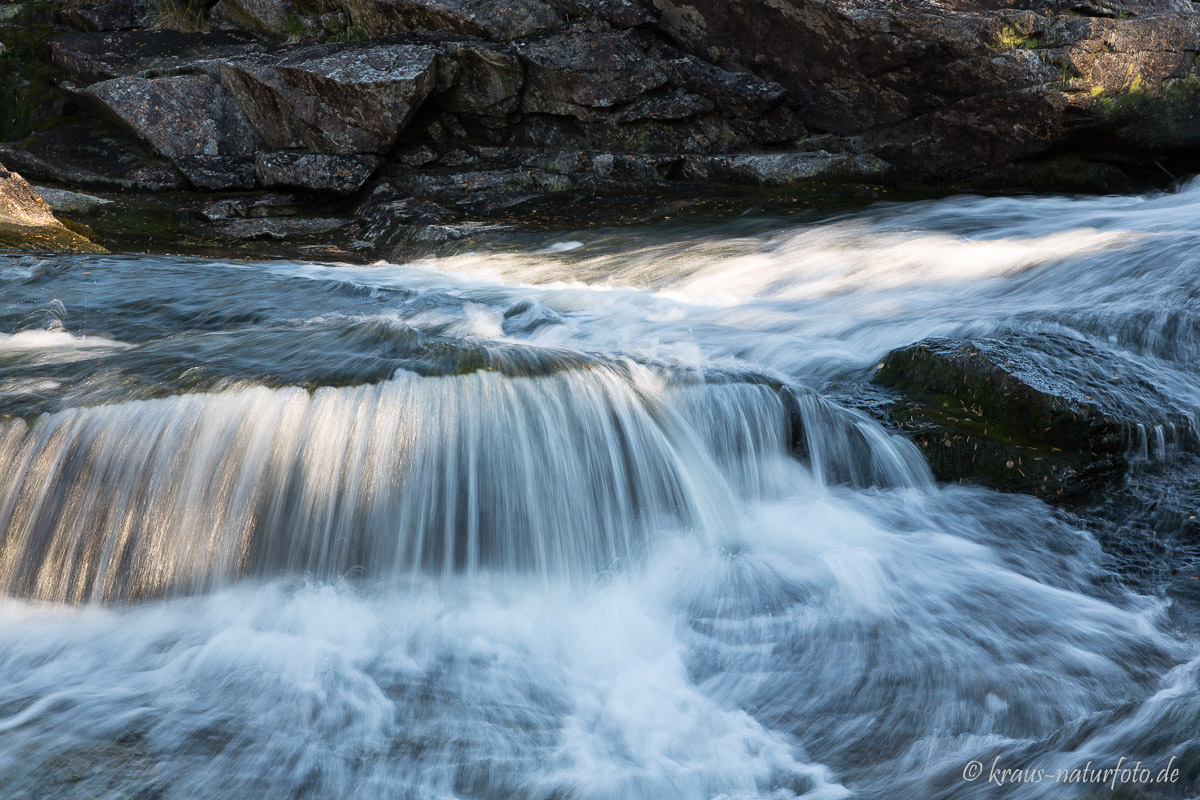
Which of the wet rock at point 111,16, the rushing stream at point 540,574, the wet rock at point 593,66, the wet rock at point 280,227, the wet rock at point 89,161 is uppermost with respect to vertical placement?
the wet rock at point 111,16

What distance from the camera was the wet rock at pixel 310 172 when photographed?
9.98 m

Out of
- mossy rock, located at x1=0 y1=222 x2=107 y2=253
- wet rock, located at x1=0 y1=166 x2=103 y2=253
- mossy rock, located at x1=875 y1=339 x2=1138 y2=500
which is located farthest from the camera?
wet rock, located at x1=0 y1=166 x2=103 y2=253

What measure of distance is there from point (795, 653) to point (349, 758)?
1686 mm

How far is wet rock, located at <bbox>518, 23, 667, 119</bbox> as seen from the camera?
403 inches

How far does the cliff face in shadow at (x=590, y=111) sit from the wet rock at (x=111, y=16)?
3.92ft

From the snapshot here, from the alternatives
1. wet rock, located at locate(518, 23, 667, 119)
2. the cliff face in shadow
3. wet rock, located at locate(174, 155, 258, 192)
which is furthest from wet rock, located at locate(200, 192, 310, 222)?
wet rock, located at locate(518, 23, 667, 119)

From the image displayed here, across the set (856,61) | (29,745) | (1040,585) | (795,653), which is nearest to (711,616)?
(795,653)

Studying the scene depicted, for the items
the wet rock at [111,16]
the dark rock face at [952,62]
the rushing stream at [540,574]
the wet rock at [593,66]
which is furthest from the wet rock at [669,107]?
the wet rock at [111,16]

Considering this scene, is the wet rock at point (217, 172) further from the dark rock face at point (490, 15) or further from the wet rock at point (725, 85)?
the wet rock at point (725, 85)

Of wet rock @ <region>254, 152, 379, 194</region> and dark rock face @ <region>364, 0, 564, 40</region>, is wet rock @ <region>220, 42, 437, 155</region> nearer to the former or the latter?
wet rock @ <region>254, 152, 379, 194</region>

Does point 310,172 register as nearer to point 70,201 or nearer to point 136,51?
point 70,201

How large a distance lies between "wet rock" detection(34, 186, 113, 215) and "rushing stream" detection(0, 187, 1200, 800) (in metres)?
4.61

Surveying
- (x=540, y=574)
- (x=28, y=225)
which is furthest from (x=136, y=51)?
(x=540, y=574)

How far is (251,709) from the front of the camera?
2.84 meters
